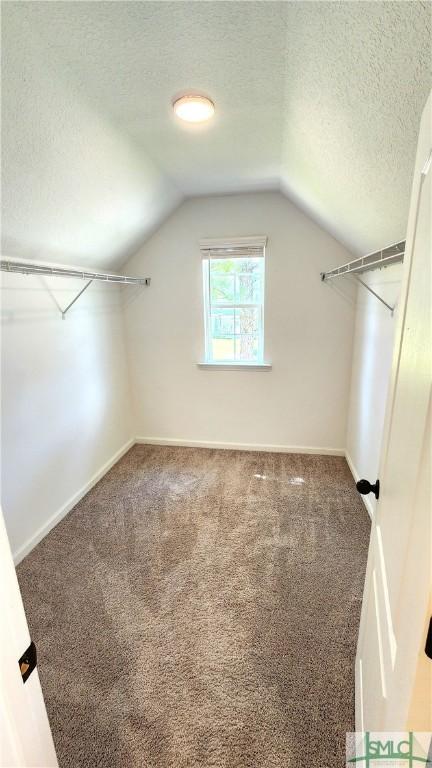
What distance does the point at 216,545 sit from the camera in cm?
212

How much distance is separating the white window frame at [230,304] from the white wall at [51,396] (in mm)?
883

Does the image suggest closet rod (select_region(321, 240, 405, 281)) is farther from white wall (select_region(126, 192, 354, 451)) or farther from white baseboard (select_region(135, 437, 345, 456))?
white baseboard (select_region(135, 437, 345, 456))

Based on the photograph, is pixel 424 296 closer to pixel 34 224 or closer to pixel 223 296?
pixel 34 224

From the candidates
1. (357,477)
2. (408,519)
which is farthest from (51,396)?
(357,477)

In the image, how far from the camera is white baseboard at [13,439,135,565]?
6.84 feet

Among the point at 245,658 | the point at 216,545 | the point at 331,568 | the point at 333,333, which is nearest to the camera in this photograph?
the point at 245,658

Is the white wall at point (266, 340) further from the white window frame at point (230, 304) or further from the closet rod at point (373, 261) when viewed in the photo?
the closet rod at point (373, 261)

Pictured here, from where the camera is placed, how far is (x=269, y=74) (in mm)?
1241

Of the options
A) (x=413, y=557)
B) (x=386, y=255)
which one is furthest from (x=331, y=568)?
(x=386, y=255)

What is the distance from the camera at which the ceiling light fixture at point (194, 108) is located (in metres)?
1.38

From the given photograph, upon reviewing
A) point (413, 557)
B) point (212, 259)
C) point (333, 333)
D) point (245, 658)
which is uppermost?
point (212, 259)

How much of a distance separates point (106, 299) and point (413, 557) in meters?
2.98

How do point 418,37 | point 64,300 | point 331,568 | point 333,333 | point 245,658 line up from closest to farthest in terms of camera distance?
point 418,37, point 245,658, point 331,568, point 64,300, point 333,333

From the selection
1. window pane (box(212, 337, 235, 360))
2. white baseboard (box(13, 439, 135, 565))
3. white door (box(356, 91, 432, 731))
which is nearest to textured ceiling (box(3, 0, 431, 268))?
white door (box(356, 91, 432, 731))
